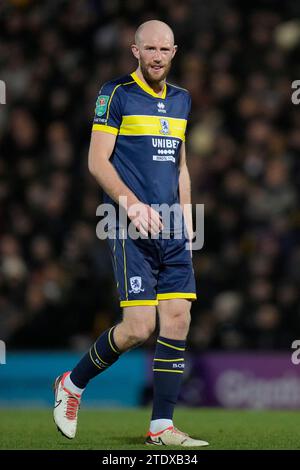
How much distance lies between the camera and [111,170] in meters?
7.06

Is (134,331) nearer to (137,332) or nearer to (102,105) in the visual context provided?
(137,332)

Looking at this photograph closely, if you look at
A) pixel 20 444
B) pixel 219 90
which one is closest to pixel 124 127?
pixel 20 444

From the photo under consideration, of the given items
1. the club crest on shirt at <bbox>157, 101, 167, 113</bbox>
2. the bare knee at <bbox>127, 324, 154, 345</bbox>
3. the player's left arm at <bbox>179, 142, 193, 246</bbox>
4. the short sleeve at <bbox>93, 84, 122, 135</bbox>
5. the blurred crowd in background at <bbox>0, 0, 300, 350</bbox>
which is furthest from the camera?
the blurred crowd in background at <bbox>0, 0, 300, 350</bbox>

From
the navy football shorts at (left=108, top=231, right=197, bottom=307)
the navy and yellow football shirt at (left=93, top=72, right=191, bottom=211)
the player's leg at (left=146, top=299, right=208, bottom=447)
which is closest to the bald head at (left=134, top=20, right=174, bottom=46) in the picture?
the navy and yellow football shirt at (left=93, top=72, right=191, bottom=211)

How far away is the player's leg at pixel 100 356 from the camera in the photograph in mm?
7035

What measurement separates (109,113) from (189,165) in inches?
258

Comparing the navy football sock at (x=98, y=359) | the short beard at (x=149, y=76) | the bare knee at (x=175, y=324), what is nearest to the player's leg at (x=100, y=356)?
the navy football sock at (x=98, y=359)

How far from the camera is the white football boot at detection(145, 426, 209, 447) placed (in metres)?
6.94

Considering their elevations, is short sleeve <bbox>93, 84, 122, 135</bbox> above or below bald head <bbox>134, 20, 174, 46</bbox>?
below

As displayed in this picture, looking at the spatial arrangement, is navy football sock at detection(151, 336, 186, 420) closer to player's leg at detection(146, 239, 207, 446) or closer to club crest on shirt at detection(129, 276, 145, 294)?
player's leg at detection(146, 239, 207, 446)

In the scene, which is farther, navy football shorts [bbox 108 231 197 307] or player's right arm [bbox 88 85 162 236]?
navy football shorts [bbox 108 231 197 307]

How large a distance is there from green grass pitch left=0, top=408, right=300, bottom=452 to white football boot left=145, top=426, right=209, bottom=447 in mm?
87
